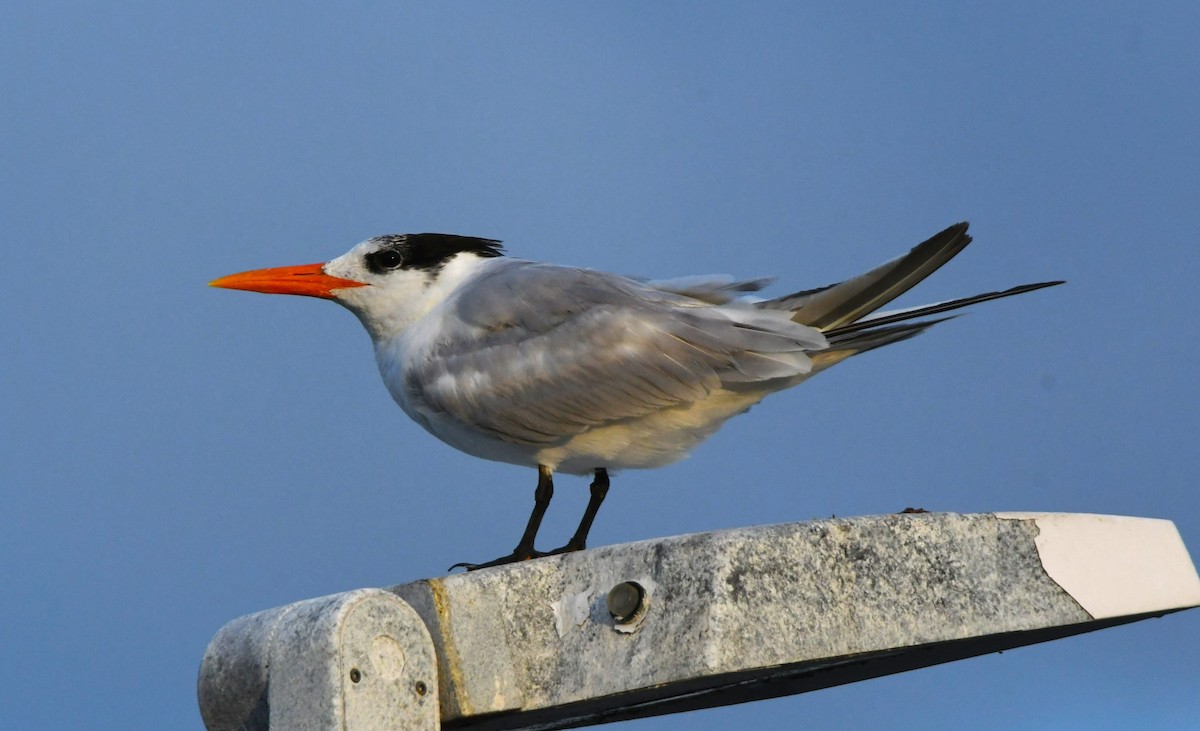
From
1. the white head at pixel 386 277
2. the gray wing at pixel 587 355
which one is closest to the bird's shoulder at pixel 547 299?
the gray wing at pixel 587 355

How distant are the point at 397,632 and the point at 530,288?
94.0 inches

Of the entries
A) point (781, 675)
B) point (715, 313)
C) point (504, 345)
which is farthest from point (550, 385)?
point (781, 675)

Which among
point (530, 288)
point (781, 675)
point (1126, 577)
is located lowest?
point (781, 675)

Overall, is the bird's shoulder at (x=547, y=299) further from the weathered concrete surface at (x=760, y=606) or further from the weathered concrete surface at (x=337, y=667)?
the weathered concrete surface at (x=337, y=667)

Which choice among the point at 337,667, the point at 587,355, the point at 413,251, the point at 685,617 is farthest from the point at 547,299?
the point at 337,667

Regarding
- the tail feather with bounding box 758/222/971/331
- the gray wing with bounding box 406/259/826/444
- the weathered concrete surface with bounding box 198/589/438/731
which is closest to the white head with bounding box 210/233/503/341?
the gray wing with bounding box 406/259/826/444

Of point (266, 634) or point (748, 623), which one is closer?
point (748, 623)

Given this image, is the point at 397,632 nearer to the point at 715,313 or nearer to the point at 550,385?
the point at 550,385

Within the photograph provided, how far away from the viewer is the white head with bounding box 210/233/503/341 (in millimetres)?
7734

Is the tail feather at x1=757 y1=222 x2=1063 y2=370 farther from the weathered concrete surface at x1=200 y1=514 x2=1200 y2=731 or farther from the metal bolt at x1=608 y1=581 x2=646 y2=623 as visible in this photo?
the metal bolt at x1=608 y1=581 x2=646 y2=623

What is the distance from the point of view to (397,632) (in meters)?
5.18

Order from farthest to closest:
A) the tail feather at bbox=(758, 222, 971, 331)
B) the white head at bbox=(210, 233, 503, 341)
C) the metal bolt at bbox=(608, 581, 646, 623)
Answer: the white head at bbox=(210, 233, 503, 341) → the tail feather at bbox=(758, 222, 971, 331) → the metal bolt at bbox=(608, 581, 646, 623)

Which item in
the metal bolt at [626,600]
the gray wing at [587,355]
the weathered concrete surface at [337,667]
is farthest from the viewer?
the gray wing at [587,355]

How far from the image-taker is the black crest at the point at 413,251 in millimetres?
7820
